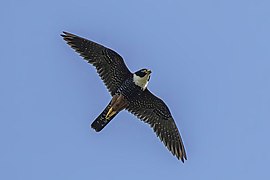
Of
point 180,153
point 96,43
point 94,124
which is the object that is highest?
point 96,43

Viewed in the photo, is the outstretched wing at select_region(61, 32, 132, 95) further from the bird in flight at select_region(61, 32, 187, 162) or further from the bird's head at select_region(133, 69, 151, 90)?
the bird's head at select_region(133, 69, 151, 90)

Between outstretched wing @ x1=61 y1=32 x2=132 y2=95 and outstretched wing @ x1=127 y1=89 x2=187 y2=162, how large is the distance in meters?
0.79

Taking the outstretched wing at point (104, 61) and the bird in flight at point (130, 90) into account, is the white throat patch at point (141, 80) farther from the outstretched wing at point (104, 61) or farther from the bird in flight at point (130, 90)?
the outstretched wing at point (104, 61)

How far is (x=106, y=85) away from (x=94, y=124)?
55.6 inches

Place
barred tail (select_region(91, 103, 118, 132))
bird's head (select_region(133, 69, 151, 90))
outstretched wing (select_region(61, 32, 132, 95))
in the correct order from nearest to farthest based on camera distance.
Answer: barred tail (select_region(91, 103, 118, 132)) < bird's head (select_region(133, 69, 151, 90)) < outstretched wing (select_region(61, 32, 132, 95))

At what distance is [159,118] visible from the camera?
1742cm

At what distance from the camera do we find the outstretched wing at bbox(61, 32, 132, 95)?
17.0m

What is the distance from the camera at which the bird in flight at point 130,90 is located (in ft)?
54.7

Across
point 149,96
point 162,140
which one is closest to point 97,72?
point 149,96

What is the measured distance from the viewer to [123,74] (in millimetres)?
17031

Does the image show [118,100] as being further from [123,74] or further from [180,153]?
[180,153]

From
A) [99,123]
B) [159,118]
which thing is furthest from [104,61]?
[159,118]

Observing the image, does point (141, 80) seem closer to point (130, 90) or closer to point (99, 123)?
point (130, 90)

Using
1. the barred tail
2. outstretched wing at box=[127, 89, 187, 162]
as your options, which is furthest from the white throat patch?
the barred tail
